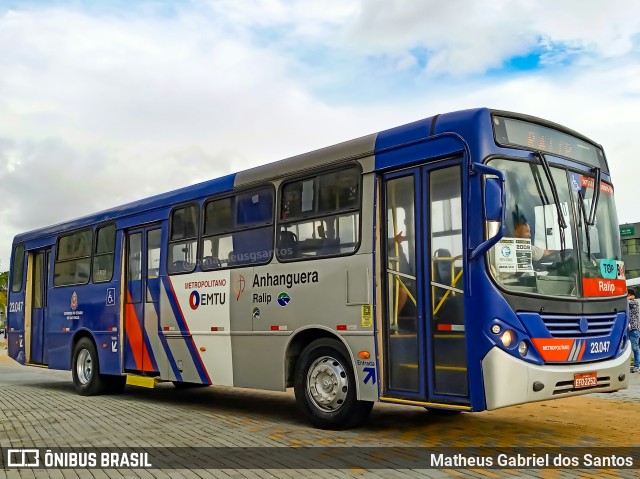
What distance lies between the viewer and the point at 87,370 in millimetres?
13516

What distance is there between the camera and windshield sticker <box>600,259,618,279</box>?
7855mm

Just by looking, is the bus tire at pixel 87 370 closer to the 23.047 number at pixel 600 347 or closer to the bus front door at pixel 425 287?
the bus front door at pixel 425 287

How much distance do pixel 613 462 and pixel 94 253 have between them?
33.0ft

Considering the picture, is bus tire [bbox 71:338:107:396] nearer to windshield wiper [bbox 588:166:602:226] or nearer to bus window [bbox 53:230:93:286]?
bus window [bbox 53:230:93:286]

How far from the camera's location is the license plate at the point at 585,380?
7223 mm

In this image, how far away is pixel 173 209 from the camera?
1150 cm

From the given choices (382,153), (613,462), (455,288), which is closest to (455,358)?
(455,288)

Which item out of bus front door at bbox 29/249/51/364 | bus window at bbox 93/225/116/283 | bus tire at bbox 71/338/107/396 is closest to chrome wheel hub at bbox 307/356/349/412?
bus window at bbox 93/225/116/283

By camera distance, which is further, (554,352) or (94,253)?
(94,253)

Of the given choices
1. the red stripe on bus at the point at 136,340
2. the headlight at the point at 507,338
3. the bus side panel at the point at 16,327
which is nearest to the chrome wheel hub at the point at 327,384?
the headlight at the point at 507,338

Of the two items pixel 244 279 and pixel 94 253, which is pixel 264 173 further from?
pixel 94 253

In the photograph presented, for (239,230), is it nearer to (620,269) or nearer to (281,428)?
(281,428)

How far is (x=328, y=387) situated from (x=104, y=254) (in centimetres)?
647

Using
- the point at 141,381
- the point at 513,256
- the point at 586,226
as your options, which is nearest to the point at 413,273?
the point at 513,256
